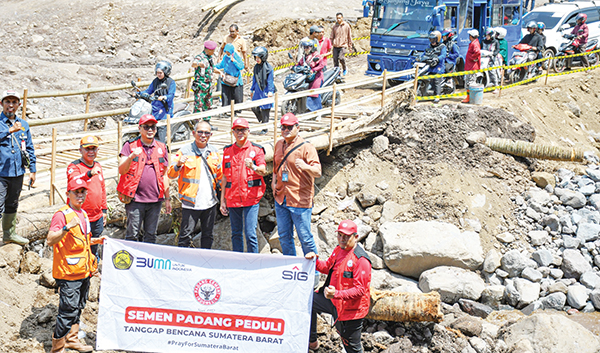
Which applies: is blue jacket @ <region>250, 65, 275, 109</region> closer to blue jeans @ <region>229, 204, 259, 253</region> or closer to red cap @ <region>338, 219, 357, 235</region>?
blue jeans @ <region>229, 204, 259, 253</region>

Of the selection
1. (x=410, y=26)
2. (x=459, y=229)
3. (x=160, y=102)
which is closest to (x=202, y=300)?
(x=160, y=102)

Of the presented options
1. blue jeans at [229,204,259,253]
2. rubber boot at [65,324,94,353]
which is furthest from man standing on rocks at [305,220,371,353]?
rubber boot at [65,324,94,353]

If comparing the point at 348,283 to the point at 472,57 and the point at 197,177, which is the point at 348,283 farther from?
the point at 472,57

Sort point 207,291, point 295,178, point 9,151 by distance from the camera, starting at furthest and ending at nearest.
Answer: point 295,178
point 9,151
point 207,291

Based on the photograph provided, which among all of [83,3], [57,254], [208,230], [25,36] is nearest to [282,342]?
[208,230]

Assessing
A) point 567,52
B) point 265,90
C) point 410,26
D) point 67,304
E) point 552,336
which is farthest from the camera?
point 567,52

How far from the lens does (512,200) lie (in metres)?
11.4

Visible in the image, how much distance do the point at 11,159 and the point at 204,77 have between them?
3.91m

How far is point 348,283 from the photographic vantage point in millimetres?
6219

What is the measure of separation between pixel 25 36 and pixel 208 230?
2110 cm

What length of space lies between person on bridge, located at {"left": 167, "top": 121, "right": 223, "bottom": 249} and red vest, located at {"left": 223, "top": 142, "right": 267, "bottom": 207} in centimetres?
17

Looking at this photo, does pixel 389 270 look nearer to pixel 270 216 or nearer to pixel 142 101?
pixel 270 216

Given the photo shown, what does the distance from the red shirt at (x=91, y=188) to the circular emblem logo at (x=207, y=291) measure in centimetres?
152

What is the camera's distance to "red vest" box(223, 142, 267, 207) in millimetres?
7594
